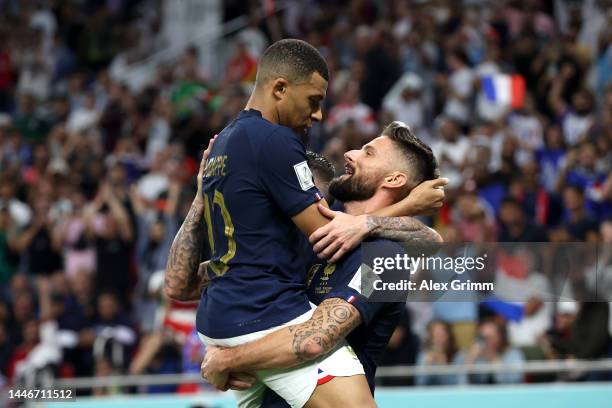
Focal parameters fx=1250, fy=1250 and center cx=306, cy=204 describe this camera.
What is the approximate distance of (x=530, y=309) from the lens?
10102mm

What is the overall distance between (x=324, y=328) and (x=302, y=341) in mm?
102

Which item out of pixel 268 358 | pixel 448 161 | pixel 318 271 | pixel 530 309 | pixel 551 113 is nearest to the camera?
pixel 268 358

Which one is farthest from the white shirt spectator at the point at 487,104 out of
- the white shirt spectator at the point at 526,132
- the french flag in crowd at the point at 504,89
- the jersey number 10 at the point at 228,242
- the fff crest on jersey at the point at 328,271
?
the jersey number 10 at the point at 228,242

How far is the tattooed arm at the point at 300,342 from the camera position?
488cm

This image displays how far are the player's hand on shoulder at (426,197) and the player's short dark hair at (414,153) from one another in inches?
4.3

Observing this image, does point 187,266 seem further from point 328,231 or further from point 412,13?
point 412,13

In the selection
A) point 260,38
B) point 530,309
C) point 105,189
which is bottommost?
point 530,309

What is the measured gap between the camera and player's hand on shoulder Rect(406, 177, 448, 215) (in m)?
5.28

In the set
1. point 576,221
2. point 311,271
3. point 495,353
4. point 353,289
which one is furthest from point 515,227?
point 353,289

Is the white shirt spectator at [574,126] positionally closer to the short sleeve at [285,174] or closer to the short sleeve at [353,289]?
the short sleeve at [353,289]

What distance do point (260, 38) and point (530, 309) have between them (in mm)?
7154

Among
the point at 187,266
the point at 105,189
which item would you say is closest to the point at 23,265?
the point at 105,189

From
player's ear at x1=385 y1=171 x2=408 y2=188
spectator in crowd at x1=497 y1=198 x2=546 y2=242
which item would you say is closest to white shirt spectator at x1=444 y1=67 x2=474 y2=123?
spectator in crowd at x1=497 y1=198 x2=546 y2=242

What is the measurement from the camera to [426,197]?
5285 mm
